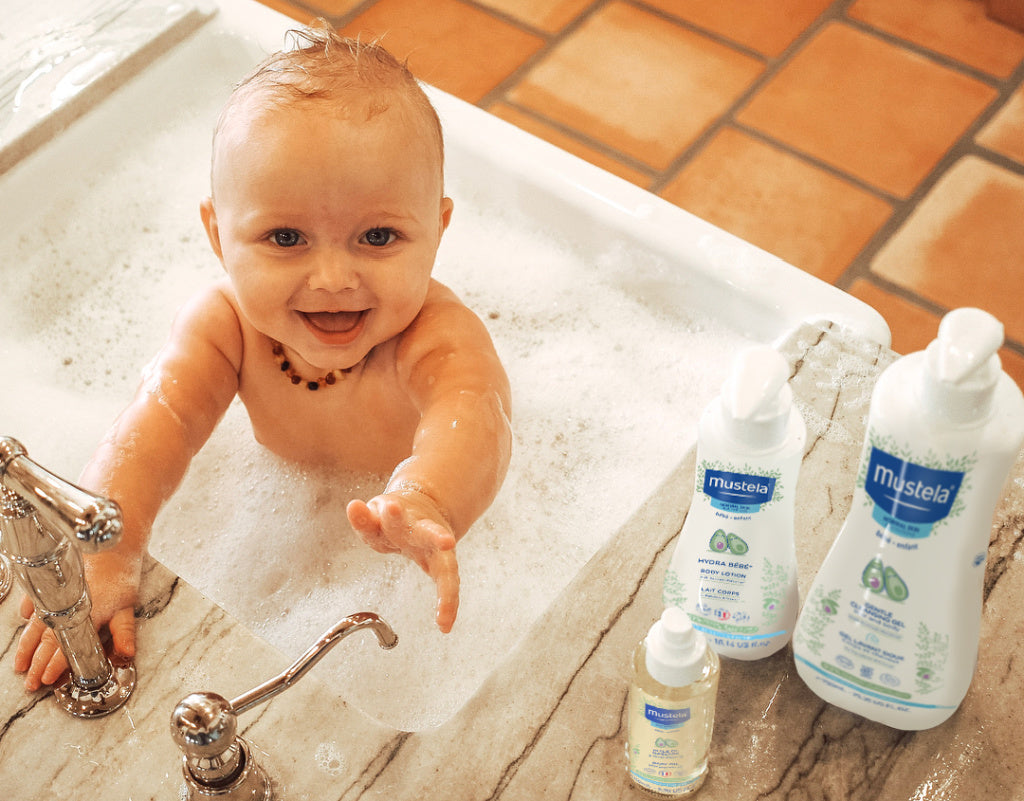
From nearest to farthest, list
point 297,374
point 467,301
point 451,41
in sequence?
point 297,374 < point 467,301 < point 451,41

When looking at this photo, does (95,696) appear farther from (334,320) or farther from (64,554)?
(334,320)

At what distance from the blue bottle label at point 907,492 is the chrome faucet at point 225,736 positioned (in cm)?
31

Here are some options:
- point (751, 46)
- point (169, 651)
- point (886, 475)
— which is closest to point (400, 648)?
point (169, 651)

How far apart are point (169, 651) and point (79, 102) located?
28.7 inches

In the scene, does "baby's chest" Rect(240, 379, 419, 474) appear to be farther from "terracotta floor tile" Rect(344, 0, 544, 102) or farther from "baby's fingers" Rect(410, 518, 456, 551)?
"terracotta floor tile" Rect(344, 0, 544, 102)

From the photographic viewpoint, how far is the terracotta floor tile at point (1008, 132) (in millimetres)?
1771

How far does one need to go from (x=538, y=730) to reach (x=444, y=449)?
26cm

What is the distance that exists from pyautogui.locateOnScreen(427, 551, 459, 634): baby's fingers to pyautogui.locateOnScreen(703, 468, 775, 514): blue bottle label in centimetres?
16

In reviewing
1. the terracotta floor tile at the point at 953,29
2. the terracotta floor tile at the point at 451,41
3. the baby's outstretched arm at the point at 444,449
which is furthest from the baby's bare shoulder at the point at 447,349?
the terracotta floor tile at the point at 953,29

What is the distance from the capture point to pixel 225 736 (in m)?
0.63

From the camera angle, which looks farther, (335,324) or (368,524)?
(335,324)

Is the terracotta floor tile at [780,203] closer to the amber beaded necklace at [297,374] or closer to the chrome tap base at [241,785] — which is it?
the amber beaded necklace at [297,374]

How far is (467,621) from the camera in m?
1.01

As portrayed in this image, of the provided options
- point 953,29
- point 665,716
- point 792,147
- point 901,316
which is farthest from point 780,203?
point 665,716
